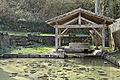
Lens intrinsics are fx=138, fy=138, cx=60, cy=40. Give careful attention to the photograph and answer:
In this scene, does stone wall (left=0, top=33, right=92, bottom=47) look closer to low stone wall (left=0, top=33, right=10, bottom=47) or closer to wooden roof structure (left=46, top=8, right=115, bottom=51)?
low stone wall (left=0, top=33, right=10, bottom=47)

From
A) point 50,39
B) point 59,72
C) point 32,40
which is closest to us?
point 59,72

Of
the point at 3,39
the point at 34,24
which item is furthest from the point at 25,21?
the point at 3,39

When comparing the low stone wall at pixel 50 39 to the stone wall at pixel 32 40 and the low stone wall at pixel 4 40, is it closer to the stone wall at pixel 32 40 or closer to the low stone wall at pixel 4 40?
the stone wall at pixel 32 40

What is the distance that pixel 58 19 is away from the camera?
11367 mm

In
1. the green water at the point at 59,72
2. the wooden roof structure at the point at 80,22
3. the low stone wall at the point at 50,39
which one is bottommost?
the green water at the point at 59,72

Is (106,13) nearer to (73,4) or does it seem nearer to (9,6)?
(73,4)

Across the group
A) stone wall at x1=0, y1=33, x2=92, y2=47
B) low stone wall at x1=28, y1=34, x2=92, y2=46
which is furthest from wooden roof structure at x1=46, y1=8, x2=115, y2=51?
low stone wall at x1=28, y1=34, x2=92, y2=46

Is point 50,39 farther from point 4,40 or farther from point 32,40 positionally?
point 4,40

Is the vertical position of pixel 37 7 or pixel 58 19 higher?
pixel 37 7

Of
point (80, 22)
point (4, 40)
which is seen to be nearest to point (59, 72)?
point (80, 22)

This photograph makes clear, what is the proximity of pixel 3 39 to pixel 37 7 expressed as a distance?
520 inches

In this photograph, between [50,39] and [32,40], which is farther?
[50,39]

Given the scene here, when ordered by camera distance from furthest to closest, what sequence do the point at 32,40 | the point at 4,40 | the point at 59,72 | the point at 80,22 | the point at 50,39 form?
the point at 50,39, the point at 32,40, the point at 4,40, the point at 80,22, the point at 59,72

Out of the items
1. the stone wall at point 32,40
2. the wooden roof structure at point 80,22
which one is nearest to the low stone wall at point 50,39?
the stone wall at point 32,40
